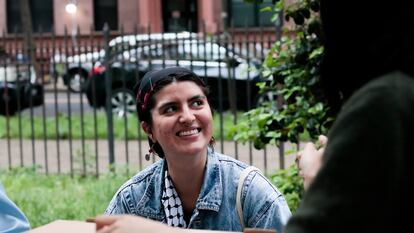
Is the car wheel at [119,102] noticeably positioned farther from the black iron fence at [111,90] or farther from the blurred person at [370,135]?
the blurred person at [370,135]

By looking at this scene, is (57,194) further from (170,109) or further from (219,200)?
(219,200)

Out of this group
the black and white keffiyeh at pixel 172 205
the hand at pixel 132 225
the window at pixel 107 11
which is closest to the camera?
the hand at pixel 132 225

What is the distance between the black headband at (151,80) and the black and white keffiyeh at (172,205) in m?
0.29

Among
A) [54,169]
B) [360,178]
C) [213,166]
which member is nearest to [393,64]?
[360,178]

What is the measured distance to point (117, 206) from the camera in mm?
2926

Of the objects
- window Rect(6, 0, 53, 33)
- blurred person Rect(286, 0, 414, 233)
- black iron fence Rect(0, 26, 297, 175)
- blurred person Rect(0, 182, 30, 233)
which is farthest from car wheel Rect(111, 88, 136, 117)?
window Rect(6, 0, 53, 33)

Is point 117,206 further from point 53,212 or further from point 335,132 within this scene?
point 53,212

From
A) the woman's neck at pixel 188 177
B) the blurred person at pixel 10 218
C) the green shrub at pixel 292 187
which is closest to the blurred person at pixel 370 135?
the woman's neck at pixel 188 177

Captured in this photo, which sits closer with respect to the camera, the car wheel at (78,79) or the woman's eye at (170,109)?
the woman's eye at (170,109)

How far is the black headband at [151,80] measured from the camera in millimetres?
2916

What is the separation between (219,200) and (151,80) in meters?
0.50

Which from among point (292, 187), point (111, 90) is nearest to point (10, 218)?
point (292, 187)

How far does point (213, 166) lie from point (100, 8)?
29.2 meters

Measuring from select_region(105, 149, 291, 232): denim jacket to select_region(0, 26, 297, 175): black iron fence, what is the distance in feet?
12.9
